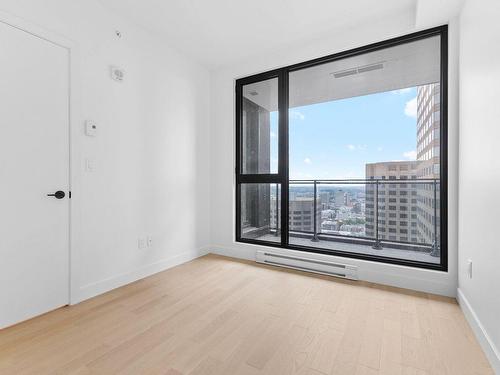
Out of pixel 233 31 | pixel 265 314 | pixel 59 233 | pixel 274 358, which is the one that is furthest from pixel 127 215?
pixel 233 31

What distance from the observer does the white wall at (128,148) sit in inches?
86.4

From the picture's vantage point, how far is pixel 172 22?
265cm

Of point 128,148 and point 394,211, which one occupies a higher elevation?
point 128,148

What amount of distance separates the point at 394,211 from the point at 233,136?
2.40 m

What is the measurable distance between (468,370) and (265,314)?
48.3 inches

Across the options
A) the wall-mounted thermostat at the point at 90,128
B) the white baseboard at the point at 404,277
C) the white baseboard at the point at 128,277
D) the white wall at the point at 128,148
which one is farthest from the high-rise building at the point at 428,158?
the wall-mounted thermostat at the point at 90,128

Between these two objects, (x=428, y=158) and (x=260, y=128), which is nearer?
(x=428, y=158)

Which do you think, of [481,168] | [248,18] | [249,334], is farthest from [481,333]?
[248,18]

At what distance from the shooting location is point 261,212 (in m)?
3.58

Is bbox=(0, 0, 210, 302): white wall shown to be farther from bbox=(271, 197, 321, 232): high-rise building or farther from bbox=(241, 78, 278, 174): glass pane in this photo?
bbox=(271, 197, 321, 232): high-rise building

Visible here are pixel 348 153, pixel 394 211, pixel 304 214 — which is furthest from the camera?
pixel 304 214

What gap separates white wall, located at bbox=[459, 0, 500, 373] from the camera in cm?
142

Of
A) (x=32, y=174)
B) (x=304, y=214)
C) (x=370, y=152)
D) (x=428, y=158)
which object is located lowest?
(x=304, y=214)

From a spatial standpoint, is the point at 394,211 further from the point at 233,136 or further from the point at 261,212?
the point at 233,136
